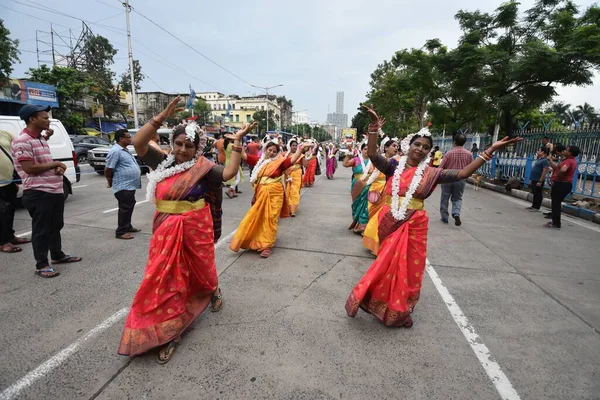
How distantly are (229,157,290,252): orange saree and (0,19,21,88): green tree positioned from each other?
82.1ft

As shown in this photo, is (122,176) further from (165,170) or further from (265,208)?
(165,170)

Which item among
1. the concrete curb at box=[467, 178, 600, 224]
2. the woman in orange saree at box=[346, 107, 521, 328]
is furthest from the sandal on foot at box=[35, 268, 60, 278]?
the concrete curb at box=[467, 178, 600, 224]

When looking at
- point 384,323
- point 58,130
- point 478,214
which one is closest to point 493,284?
point 384,323

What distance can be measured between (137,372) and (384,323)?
6.37ft

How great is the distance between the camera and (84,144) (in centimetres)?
Answer: 1684

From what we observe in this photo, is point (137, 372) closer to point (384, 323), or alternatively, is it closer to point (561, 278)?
point (384, 323)

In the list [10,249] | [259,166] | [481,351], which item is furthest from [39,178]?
[481,351]

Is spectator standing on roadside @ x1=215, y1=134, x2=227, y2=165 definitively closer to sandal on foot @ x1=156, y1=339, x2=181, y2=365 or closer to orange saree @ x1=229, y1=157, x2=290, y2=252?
orange saree @ x1=229, y1=157, x2=290, y2=252

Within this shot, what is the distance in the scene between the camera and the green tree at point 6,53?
19859mm

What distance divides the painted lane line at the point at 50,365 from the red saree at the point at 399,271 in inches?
82.1

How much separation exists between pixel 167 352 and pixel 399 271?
6.31ft

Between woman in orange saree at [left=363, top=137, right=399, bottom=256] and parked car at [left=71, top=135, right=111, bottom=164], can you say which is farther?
parked car at [left=71, top=135, right=111, bottom=164]

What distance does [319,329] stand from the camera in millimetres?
2723

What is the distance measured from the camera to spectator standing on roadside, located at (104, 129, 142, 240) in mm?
4852
